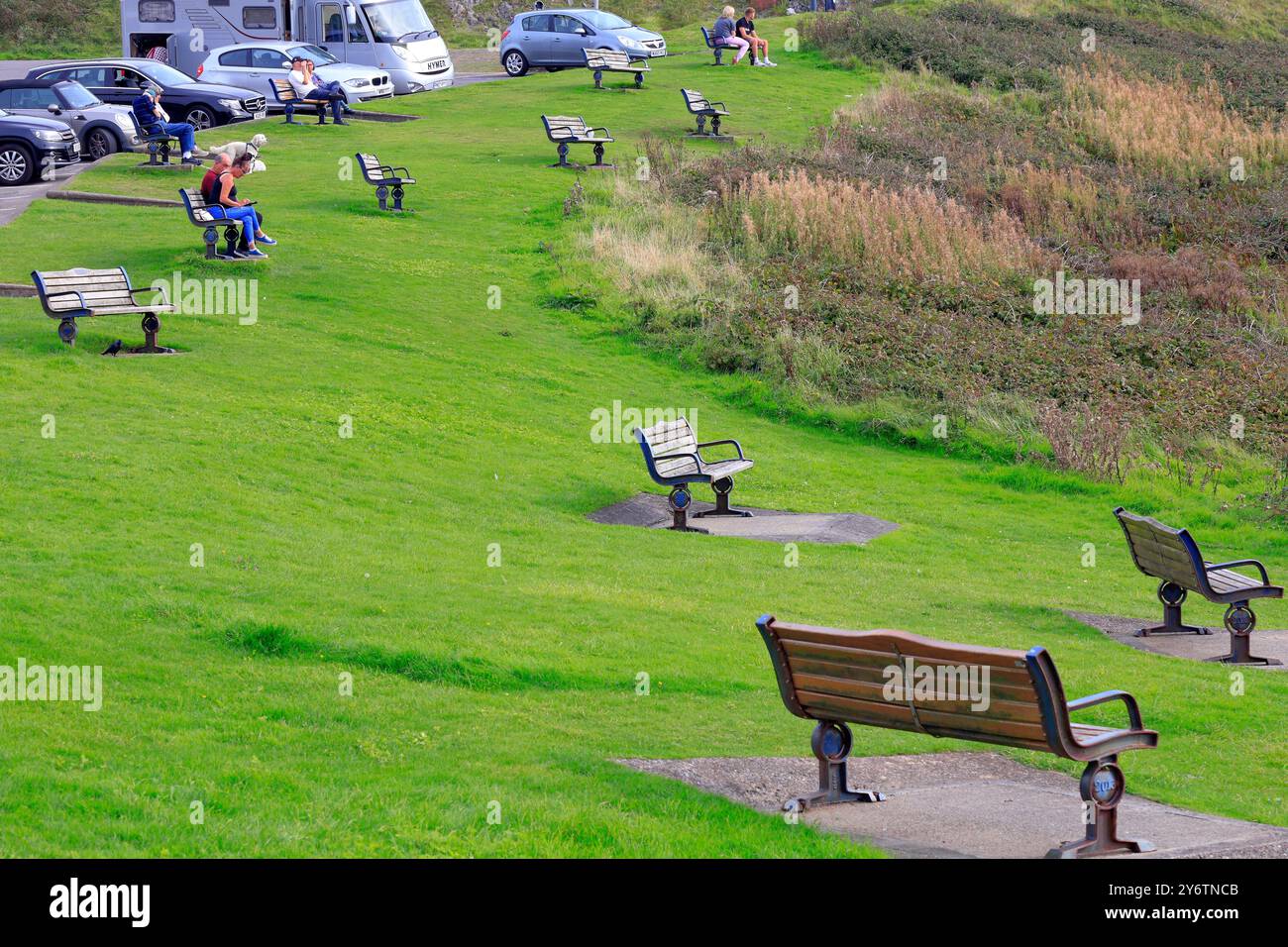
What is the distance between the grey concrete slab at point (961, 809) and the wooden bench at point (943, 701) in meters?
0.19

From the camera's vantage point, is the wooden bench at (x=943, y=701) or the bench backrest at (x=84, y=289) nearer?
the wooden bench at (x=943, y=701)

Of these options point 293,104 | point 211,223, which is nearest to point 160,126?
point 293,104

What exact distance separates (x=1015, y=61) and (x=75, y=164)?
93.4ft

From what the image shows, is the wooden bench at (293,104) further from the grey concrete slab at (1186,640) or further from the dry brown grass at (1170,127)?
the grey concrete slab at (1186,640)

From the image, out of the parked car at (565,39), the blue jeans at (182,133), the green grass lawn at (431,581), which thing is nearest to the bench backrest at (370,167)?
the green grass lawn at (431,581)

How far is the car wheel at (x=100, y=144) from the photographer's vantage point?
113 feet

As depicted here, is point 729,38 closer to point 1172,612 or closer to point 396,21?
point 396,21

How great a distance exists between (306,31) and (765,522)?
34065mm

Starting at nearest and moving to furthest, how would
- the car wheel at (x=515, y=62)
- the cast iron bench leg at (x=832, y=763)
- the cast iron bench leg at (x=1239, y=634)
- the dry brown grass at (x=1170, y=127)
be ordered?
the cast iron bench leg at (x=832, y=763), the cast iron bench leg at (x=1239, y=634), the dry brown grass at (x=1170, y=127), the car wheel at (x=515, y=62)

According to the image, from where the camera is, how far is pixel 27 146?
30.9 metres

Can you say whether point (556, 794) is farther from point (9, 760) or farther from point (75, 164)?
point (75, 164)

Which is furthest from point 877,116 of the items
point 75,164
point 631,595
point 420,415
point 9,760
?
point 9,760

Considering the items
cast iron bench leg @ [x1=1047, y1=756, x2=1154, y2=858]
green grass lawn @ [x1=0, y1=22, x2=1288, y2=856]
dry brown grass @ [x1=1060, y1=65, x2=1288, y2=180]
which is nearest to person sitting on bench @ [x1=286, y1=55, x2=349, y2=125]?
green grass lawn @ [x1=0, y1=22, x2=1288, y2=856]
